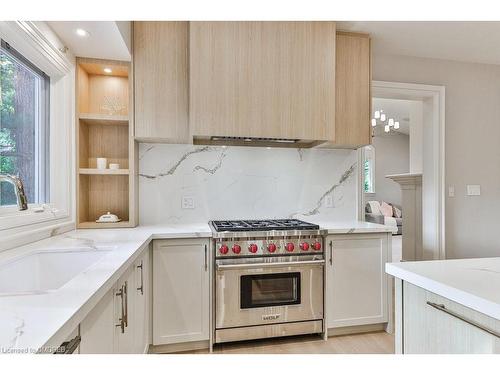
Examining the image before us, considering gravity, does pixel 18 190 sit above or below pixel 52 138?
below

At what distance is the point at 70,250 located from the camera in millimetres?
1479

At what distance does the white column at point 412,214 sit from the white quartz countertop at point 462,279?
2.92m

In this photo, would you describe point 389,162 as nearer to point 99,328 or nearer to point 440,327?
point 440,327

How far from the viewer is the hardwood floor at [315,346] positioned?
216 cm

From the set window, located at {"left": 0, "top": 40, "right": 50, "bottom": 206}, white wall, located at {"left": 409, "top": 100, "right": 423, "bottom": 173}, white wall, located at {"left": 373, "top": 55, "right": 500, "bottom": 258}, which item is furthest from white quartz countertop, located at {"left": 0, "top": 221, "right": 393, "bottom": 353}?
white wall, located at {"left": 409, "top": 100, "right": 423, "bottom": 173}

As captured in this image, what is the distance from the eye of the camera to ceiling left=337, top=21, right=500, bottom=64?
2471mm

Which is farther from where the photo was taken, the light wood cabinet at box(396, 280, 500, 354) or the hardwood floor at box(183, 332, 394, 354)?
the hardwood floor at box(183, 332, 394, 354)

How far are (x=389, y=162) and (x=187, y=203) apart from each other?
7.62m

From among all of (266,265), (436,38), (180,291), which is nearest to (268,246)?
(266,265)

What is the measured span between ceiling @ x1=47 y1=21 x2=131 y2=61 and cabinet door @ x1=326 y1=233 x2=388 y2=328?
2009mm

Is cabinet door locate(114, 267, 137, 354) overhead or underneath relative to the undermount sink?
underneath

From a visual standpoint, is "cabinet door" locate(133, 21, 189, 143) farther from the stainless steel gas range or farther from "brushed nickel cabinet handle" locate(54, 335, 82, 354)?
"brushed nickel cabinet handle" locate(54, 335, 82, 354)

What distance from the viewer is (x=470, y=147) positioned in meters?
3.17
